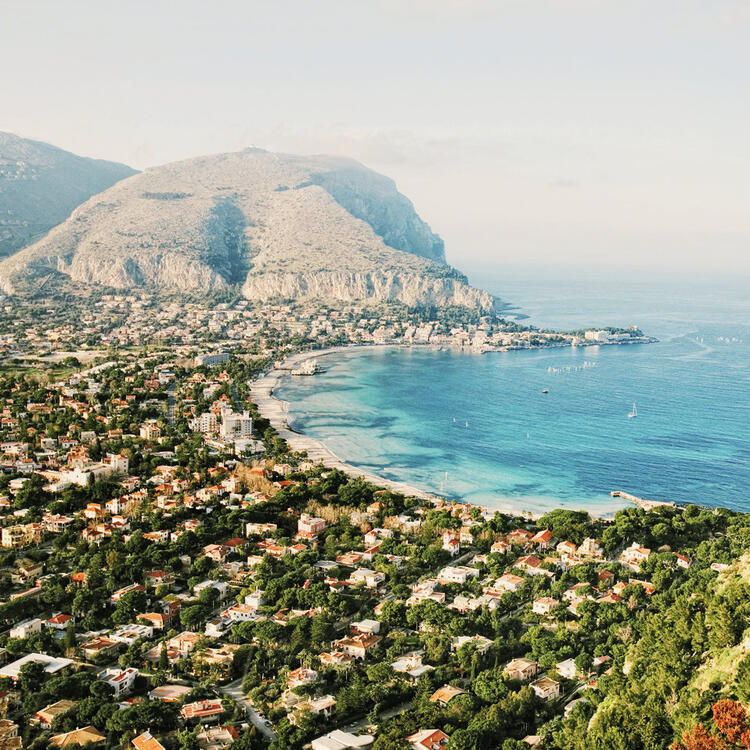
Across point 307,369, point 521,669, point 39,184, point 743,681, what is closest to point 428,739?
point 521,669

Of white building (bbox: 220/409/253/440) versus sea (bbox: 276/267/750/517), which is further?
white building (bbox: 220/409/253/440)

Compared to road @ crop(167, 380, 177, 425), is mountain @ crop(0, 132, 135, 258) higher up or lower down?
higher up

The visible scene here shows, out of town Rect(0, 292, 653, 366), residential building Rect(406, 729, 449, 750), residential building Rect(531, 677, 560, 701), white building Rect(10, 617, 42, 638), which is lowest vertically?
white building Rect(10, 617, 42, 638)

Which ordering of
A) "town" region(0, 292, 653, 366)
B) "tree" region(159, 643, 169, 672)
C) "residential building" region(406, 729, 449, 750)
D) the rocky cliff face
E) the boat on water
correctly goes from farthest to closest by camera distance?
the rocky cliff face → "town" region(0, 292, 653, 366) → the boat on water → "tree" region(159, 643, 169, 672) → "residential building" region(406, 729, 449, 750)

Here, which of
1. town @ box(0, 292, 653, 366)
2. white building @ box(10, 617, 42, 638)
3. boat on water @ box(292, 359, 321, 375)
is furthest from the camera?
town @ box(0, 292, 653, 366)

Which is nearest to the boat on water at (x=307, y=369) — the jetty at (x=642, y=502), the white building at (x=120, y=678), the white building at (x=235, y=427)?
the white building at (x=235, y=427)

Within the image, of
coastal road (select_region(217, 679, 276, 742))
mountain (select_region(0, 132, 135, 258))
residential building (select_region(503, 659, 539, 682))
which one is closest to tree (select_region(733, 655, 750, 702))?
residential building (select_region(503, 659, 539, 682))

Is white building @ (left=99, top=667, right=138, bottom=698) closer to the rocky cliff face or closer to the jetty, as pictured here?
the jetty
